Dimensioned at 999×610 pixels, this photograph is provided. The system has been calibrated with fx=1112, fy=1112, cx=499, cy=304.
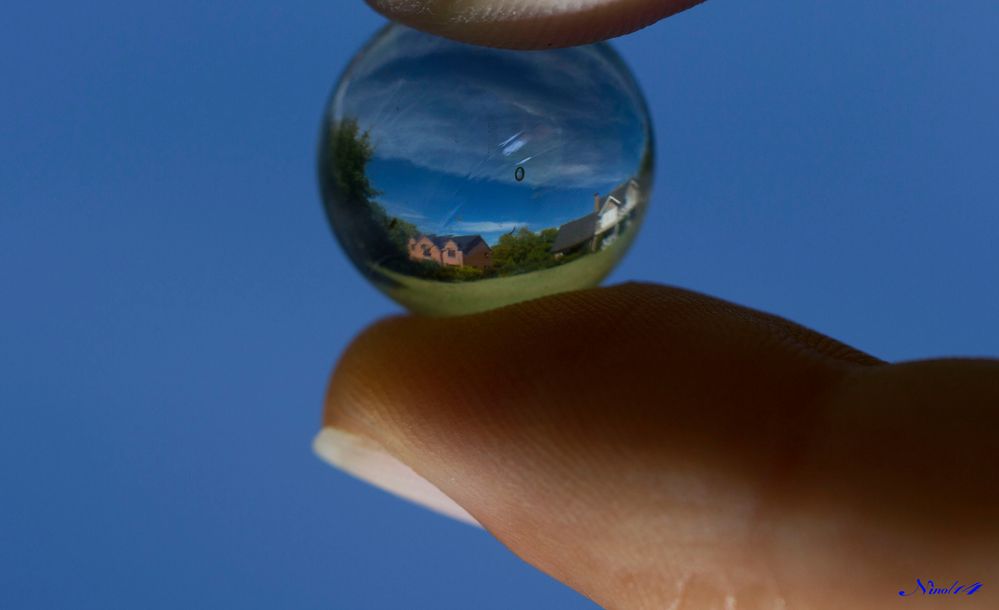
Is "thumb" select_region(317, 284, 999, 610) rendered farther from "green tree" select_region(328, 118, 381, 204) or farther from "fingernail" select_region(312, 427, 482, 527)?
"green tree" select_region(328, 118, 381, 204)

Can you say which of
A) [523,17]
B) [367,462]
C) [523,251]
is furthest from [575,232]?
[367,462]

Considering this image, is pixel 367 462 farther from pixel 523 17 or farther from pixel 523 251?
pixel 523 17

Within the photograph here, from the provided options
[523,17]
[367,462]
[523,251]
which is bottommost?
[367,462]

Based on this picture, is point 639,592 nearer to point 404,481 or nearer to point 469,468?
point 469,468

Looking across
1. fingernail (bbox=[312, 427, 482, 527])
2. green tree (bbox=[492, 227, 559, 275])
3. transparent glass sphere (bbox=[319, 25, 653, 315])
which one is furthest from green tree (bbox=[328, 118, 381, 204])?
fingernail (bbox=[312, 427, 482, 527])

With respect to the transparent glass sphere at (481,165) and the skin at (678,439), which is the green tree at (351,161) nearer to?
the transparent glass sphere at (481,165)

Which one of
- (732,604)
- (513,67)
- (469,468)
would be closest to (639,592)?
(732,604)

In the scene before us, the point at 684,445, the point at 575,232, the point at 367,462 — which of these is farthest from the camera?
the point at 367,462
